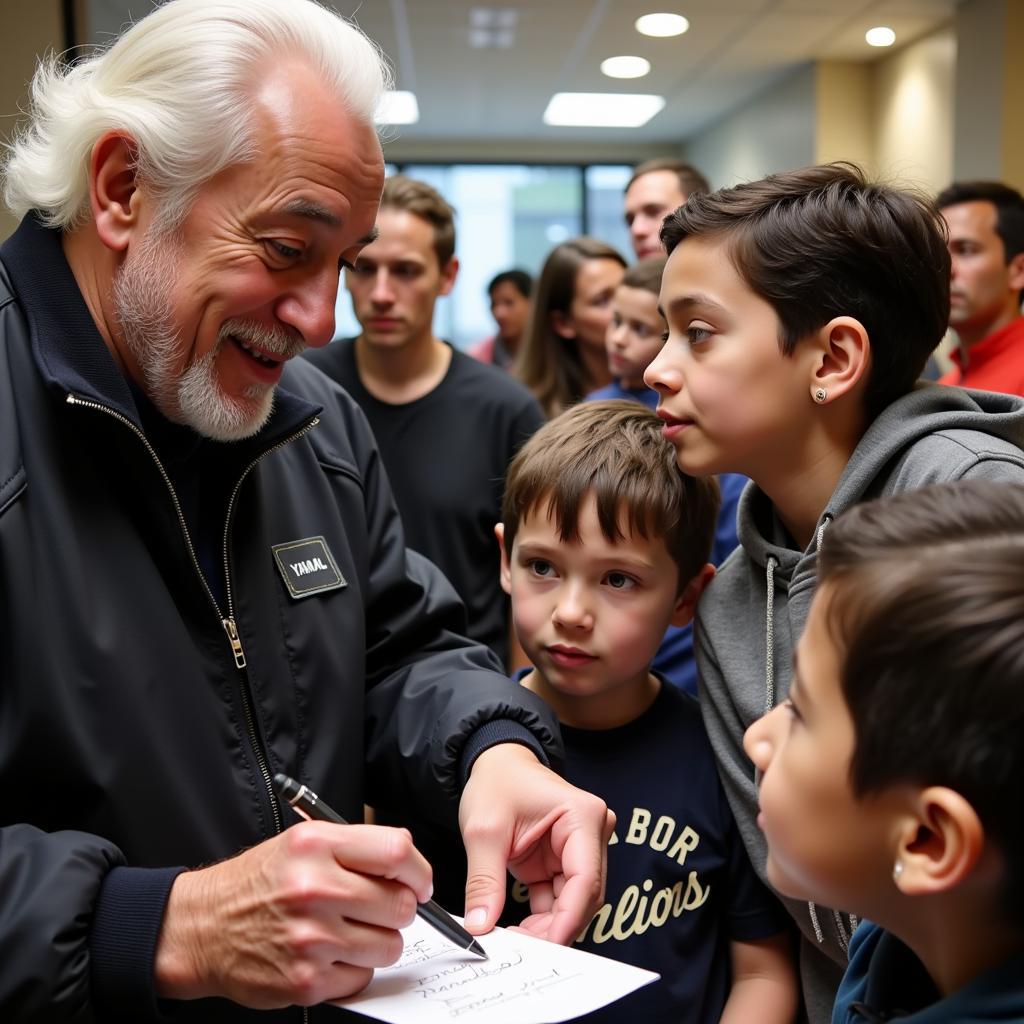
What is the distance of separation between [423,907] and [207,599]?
0.42 metres

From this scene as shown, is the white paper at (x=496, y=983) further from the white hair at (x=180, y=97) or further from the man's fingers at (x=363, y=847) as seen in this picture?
the white hair at (x=180, y=97)

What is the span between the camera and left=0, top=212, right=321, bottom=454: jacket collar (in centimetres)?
112

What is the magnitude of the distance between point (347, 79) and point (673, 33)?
6181 mm

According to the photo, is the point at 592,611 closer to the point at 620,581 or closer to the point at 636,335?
the point at 620,581

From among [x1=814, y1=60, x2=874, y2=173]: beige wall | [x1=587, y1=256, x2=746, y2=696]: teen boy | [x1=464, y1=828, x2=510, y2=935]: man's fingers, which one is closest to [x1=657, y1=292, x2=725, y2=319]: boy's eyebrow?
Result: [x1=464, y1=828, x2=510, y2=935]: man's fingers

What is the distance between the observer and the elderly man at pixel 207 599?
0.95 metres

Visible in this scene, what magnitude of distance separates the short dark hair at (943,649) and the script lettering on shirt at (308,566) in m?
0.72

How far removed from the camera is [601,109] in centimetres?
908

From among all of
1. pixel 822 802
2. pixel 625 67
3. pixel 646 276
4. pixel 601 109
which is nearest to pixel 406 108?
pixel 601 109

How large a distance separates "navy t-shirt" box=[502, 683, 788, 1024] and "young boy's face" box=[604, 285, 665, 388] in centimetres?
150

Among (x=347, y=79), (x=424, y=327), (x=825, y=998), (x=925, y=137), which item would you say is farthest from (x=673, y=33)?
(x=825, y=998)

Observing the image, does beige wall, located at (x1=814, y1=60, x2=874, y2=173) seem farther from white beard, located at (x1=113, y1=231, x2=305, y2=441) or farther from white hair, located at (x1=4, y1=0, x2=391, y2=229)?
white beard, located at (x1=113, y1=231, x2=305, y2=441)

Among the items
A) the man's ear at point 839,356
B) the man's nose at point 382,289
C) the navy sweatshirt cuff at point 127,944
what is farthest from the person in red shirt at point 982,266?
the navy sweatshirt cuff at point 127,944

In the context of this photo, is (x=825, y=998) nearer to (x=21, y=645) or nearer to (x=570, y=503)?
(x=570, y=503)
